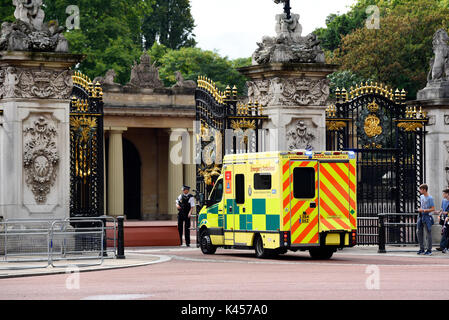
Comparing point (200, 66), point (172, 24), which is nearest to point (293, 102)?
point (200, 66)

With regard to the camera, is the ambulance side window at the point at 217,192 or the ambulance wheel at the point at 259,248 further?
the ambulance side window at the point at 217,192

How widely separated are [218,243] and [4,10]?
30434mm

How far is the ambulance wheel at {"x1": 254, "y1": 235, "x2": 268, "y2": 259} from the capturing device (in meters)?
24.6

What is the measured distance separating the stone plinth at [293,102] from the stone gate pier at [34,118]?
5.22 metres

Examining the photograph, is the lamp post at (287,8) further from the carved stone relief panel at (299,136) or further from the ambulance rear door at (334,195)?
the ambulance rear door at (334,195)

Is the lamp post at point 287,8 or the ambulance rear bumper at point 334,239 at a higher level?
the lamp post at point 287,8

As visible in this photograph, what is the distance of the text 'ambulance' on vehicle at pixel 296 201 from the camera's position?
77.7 feet

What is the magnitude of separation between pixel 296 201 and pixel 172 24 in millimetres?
67972

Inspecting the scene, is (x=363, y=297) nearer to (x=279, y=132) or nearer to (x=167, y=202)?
(x=279, y=132)

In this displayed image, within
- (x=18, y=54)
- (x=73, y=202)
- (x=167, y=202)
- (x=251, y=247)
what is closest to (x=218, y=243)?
(x=251, y=247)

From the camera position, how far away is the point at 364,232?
30.0 meters

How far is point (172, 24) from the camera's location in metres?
90.5

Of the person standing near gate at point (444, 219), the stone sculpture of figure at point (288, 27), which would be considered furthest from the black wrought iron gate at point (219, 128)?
the person standing near gate at point (444, 219)

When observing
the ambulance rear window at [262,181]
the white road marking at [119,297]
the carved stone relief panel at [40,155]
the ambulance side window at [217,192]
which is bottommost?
the white road marking at [119,297]
